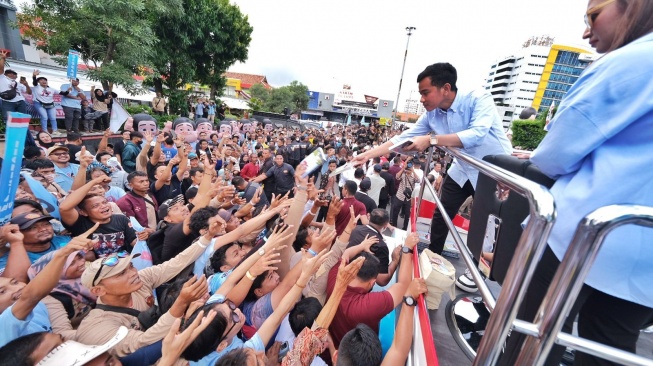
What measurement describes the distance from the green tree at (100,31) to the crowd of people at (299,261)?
922 cm

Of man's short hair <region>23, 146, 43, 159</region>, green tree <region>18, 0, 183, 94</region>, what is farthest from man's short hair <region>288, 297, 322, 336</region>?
green tree <region>18, 0, 183, 94</region>

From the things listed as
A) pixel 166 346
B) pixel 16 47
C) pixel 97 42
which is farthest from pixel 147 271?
pixel 16 47

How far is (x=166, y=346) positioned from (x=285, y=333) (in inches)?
46.1

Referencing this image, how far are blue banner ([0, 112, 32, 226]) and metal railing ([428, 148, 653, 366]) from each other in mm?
3680

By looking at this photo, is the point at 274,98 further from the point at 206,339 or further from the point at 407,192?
the point at 206,339

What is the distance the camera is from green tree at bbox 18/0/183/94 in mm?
10875

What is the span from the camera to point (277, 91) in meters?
47.8

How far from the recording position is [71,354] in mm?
1710

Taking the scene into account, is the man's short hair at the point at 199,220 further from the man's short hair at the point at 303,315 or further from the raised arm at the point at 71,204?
the man's short hair at the point at 303,315

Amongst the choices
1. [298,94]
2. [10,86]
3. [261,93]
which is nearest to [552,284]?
[10,86]

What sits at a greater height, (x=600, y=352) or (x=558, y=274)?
(x=558, y=274)

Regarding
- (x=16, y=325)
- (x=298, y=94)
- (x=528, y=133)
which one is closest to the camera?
(x=16, y=325)

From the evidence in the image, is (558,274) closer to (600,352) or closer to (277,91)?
(600,352)

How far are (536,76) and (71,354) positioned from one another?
95003mm
